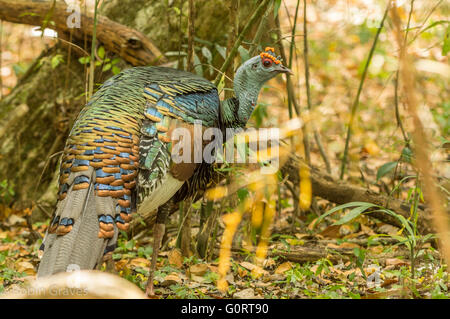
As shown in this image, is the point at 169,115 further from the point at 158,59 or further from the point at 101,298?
the point at 158,59

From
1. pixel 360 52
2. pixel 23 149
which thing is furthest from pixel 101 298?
pixel 360 52

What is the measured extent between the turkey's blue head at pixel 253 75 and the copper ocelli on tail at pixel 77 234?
1.40 metres

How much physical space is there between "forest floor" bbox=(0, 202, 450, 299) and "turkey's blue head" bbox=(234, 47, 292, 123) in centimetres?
113

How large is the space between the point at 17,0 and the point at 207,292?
385cm

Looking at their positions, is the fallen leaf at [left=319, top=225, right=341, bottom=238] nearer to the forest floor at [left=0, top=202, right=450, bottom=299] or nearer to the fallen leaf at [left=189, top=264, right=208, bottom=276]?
the forest floor at [left=0, top=202, right=450, bottom=299]

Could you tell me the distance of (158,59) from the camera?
5008mm

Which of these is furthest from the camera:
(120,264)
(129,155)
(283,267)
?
(120,264)

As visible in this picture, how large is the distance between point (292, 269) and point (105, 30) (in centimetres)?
309

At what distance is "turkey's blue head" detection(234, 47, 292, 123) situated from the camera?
389 cm

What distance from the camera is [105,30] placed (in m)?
5.26

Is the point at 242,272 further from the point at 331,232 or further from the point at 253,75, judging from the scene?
the point at 253,75

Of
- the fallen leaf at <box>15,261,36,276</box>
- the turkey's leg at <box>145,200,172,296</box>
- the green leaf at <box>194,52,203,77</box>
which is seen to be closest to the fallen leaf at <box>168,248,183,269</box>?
the turkey's leg at <box>145,200,172,296</box>

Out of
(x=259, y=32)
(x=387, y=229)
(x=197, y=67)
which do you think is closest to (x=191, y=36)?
(x=197, y=67)
